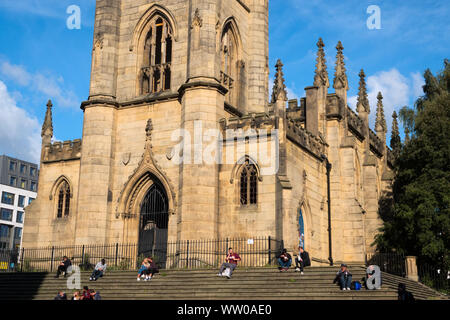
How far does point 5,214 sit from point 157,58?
224 feet

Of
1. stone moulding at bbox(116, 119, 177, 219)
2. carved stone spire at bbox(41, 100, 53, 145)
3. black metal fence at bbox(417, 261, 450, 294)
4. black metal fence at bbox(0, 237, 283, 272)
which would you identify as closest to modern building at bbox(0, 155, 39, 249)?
carved stone spire at bbox(41, 100, 53, 145)

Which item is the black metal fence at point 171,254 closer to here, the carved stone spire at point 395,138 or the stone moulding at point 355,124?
the stone moulding at point 355,124

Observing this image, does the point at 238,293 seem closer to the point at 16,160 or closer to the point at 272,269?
the point at 272,269

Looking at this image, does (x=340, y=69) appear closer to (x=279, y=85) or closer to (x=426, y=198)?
(x=279, y=85)

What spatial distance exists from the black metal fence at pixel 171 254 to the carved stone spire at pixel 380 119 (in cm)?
2054

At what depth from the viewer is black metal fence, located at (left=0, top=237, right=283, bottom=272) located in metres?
26.3

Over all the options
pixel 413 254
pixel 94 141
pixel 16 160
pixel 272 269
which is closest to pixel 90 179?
pixel 94 141

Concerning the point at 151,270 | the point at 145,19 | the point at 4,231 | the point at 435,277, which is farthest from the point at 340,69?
the point at 4,231

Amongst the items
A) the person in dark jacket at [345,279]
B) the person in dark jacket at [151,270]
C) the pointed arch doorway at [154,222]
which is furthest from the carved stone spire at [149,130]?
the person in dark jacket at [345,279]

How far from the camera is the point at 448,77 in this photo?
4091 centimetres

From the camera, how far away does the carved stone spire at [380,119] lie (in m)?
43.5

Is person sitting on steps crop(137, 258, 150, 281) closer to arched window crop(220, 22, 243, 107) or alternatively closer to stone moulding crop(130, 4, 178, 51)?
arched window crop(220, 22, 243, 107)

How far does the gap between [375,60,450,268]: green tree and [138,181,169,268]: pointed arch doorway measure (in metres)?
11.6

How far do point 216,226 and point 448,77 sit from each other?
22.7m
